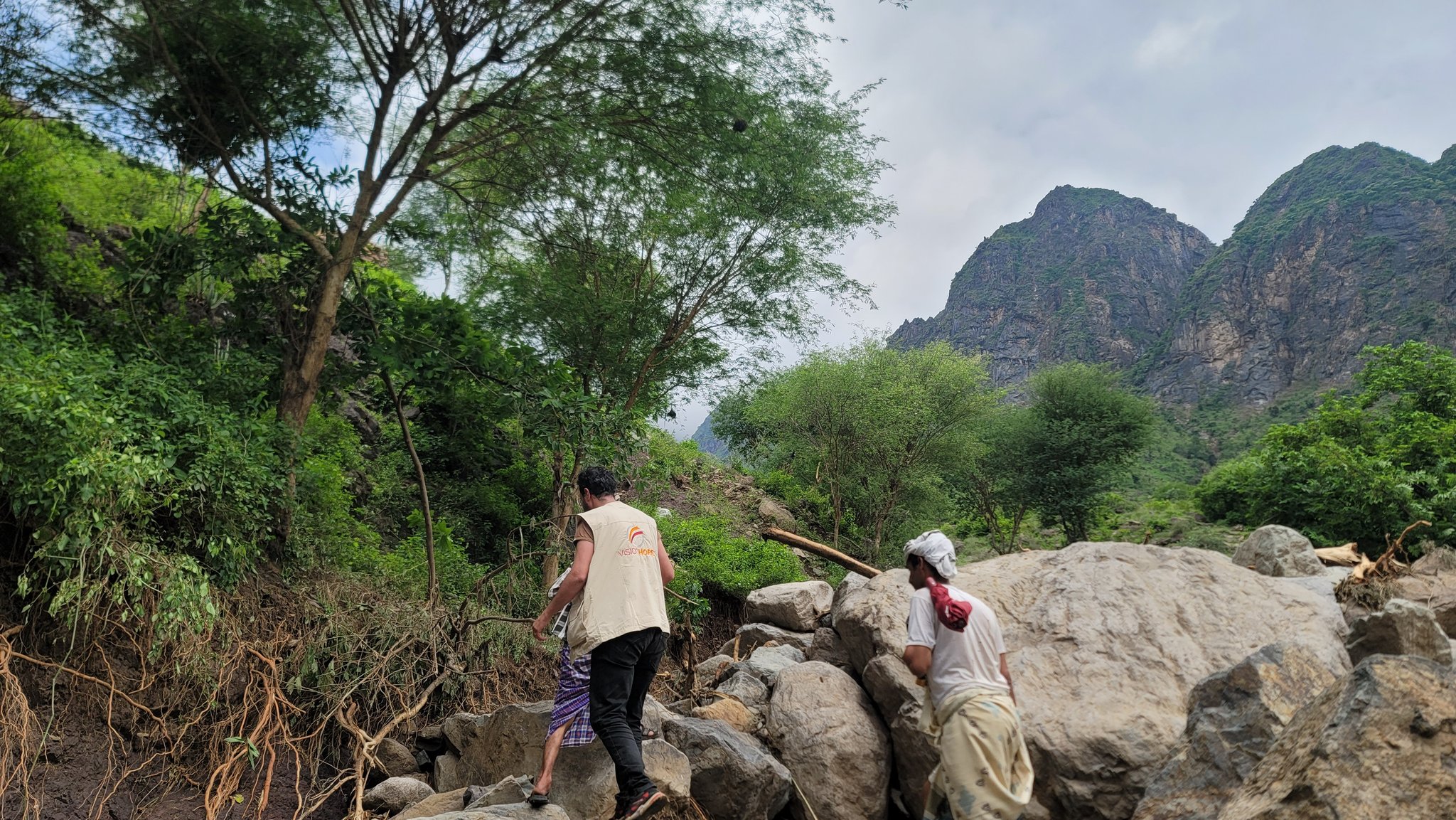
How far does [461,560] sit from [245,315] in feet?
11.9

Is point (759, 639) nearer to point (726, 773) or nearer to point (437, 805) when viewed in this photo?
point (726, 773)

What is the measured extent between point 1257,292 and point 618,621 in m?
88.5

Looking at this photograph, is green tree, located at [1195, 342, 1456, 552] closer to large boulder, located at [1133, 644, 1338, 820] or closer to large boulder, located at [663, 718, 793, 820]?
large boulder, located at [1133, 644, 1338, 820]

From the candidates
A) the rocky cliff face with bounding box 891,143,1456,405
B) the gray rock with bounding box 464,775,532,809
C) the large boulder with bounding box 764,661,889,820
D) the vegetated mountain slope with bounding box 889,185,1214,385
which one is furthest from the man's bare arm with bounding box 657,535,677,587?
the vegetated mountain slope with bounding box 889,185,1214,385

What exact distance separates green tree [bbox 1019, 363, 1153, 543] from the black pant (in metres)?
24.9

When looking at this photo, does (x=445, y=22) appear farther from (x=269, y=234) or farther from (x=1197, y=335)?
(x=1197, y=335)

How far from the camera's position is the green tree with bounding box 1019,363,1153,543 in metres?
26.3

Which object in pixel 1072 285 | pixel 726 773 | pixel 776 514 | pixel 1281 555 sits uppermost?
pixel 1072 285

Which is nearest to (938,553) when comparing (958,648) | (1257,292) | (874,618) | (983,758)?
(958,648)

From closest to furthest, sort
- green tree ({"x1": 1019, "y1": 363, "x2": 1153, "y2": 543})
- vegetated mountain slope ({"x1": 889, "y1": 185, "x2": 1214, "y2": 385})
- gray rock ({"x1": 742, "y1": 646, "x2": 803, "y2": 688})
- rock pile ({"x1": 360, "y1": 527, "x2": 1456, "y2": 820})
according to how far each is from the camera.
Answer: rock pile ({"x1": 360, "y1": 527, "x2": 1456, "y2": 820}) → gray rock ({"x1": 742, "y1": 646, "x2": 803, "y2": 688}) → green tree ({"x1": 1019, "y1": 363, "x2": 1153, "y2": 543}) → vegetated mountain slope ({"x1": 889, "y1": 185, "x2": 1214, "y2": 385})

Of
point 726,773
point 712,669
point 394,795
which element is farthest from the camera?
point 712,669

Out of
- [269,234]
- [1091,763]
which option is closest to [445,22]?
[269,234]

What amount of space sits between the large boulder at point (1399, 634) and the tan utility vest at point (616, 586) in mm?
5354

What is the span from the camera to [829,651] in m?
7.95
